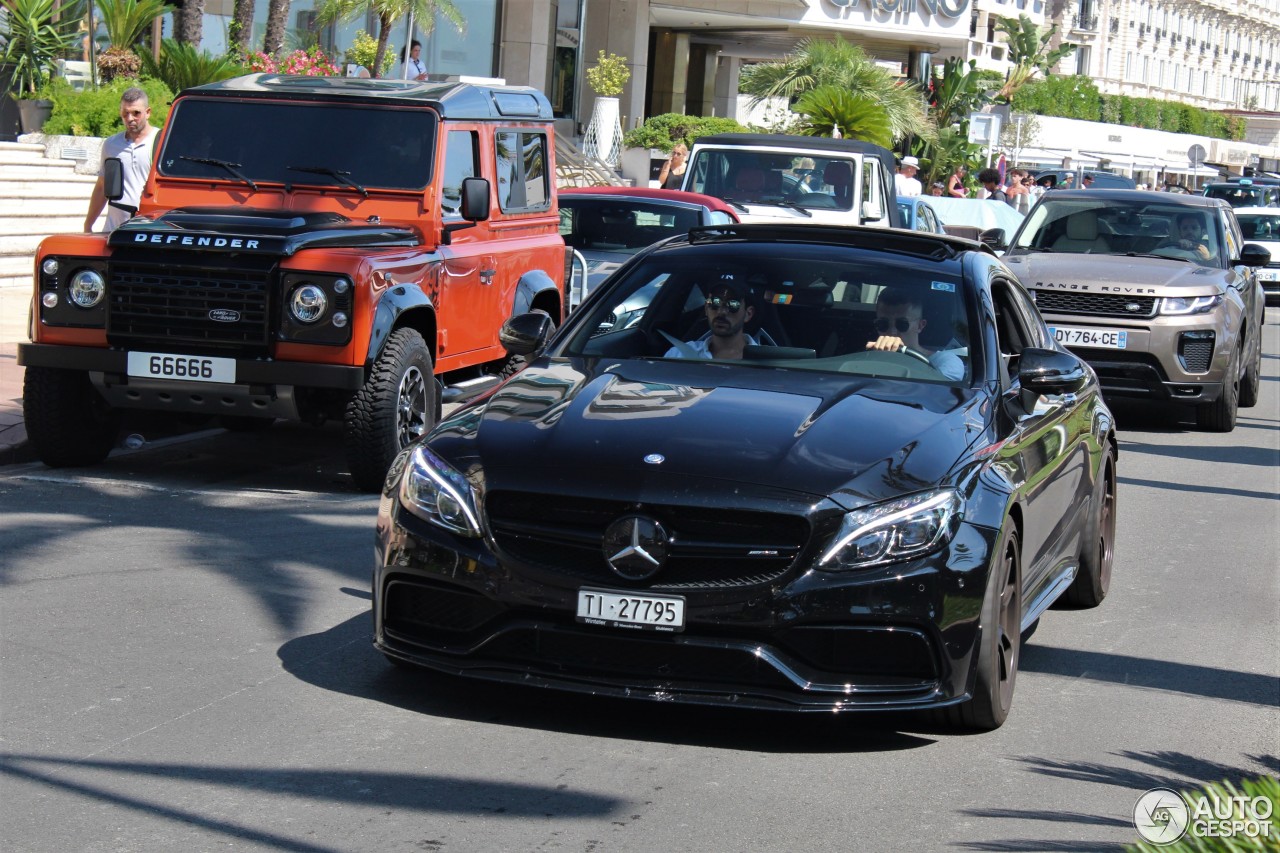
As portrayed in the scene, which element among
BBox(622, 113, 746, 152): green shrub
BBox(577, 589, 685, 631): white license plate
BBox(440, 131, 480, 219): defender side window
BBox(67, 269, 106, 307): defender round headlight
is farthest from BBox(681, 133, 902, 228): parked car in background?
BBox(622, 113, 746, 152): green shrub

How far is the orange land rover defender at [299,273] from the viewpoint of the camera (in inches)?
360

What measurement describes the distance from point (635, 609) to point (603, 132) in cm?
3542

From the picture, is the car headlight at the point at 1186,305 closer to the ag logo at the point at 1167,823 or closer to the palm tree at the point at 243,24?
the ag logo at the point at 1167,823

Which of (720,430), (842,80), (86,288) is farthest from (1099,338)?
(842,80)

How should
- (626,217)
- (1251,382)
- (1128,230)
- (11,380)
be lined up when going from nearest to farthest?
1. (11,380)
2. (1128,230)
3. (626,217)
4. (1251,382)

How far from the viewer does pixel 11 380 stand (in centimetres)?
1224

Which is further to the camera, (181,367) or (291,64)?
(291,64)

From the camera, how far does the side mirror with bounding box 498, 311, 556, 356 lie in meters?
6.83

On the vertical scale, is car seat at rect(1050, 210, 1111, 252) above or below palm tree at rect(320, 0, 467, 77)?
below

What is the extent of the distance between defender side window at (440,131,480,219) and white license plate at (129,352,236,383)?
1.80 meters

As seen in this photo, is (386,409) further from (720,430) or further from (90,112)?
(90,112)

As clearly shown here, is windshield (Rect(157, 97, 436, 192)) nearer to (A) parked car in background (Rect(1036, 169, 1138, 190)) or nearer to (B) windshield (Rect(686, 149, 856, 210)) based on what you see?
(B) windshield (Rect(686, 149, 856, 210))

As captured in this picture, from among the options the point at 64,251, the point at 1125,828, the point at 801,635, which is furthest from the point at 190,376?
the point at 1125,828

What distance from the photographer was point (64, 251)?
370 inches
